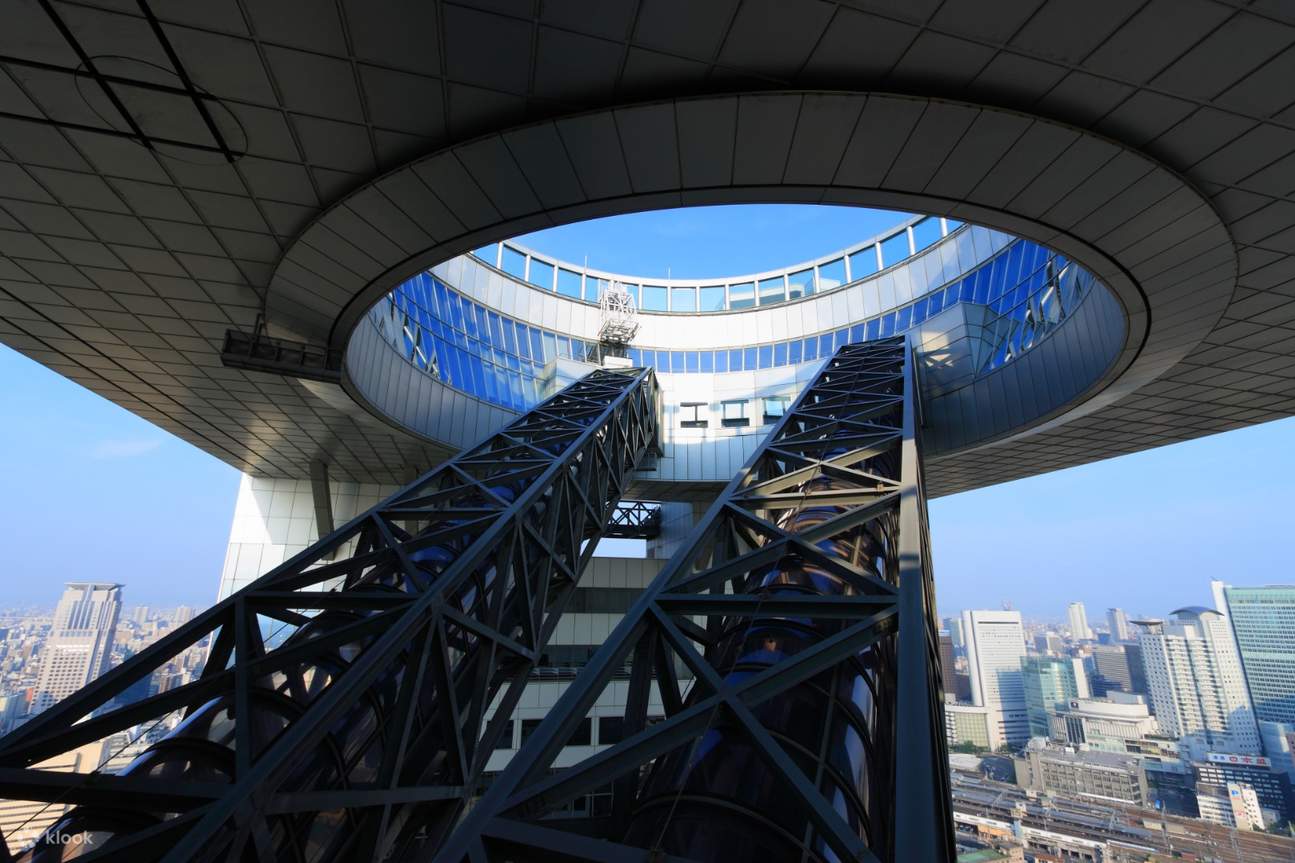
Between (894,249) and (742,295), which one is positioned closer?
(894,249)

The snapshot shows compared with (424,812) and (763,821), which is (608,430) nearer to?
(424,812)

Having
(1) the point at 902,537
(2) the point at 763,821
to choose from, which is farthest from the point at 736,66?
(2) the point at 763,821

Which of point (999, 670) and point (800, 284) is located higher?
point (800, 284)

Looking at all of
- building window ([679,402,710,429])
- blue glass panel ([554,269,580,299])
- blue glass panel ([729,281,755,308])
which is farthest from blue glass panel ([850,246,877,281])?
blue glass panel ([554,269,580,299])

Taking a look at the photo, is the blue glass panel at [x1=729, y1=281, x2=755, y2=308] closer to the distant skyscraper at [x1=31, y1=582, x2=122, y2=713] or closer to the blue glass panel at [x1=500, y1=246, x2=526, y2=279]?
the blue glass panel at [x1=500, y1=246, x2=526, y2=279]

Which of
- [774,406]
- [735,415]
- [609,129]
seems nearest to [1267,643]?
[774,406]

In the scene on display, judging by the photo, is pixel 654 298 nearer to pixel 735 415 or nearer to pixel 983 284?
pixel 735 415
